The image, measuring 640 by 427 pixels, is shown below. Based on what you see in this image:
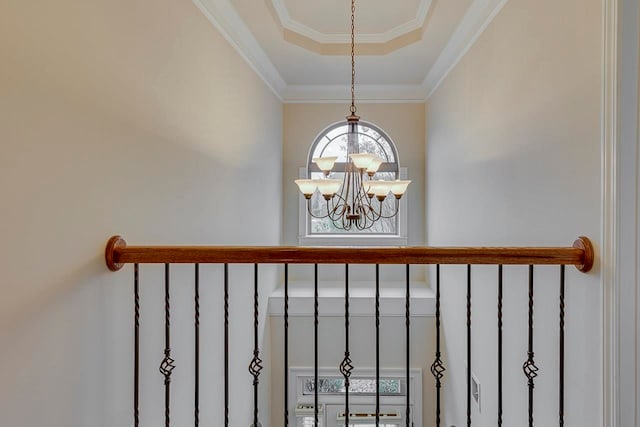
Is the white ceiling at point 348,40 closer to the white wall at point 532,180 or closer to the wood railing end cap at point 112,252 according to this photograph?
the white wall at point 532,180

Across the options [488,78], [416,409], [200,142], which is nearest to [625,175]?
[488,78]

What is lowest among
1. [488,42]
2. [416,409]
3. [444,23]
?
[416,409]

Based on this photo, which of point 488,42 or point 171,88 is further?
point 488,42

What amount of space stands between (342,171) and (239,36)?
88.0 inches

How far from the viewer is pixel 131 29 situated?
1.52 m

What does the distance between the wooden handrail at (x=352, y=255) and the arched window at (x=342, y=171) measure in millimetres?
3085

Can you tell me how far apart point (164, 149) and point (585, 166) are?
1.86 metres

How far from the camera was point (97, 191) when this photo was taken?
134 centimetres

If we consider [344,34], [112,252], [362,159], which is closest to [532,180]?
[362,159]

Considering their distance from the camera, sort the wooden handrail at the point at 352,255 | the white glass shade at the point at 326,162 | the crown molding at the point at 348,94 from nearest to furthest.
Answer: the wooden handrail at the point at 352,255 < the white glass shade at the point at 326,162 < the crown molding at the point at 348,94

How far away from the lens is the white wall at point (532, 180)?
4.62 feet

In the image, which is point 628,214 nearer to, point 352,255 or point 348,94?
point 352,255

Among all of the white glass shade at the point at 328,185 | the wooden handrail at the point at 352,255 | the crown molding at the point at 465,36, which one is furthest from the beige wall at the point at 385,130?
the wooden handrail at the point at 352,255

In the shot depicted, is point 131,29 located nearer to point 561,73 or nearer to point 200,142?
point 200,142
